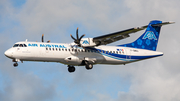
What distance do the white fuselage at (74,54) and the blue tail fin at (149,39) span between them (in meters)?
0.73

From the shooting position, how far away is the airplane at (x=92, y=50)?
92.3ft

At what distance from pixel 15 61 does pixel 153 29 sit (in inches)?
654

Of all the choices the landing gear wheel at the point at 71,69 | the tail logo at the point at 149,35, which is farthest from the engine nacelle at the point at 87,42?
the tail logo at the point at 149,35

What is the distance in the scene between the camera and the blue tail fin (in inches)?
1350

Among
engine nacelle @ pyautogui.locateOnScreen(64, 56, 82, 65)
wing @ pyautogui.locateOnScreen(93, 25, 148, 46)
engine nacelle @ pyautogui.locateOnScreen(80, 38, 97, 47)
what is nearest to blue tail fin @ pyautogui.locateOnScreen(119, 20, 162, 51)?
wing @ pyautogui.locateOnScreen(93, 25, 148, 46)

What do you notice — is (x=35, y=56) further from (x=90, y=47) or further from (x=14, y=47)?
(x=90, y=47)

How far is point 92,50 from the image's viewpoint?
31203 millimetres

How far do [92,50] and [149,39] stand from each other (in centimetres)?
772

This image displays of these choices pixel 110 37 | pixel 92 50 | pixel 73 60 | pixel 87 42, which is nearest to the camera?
pixel 73 60

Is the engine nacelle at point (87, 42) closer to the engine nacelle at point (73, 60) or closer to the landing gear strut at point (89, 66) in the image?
the engine nacelle at point (73, 60)

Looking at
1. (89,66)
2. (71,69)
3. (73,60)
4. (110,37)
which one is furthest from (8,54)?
(110,37)

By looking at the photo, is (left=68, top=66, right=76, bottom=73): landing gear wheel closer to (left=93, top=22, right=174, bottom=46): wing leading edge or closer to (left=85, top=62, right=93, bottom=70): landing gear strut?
(left=85, top=62, right=93, bottom=70): landing gear strut

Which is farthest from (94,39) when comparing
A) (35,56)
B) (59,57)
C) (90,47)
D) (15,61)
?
(15,61)

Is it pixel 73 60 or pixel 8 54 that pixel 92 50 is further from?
pixel 8 54
